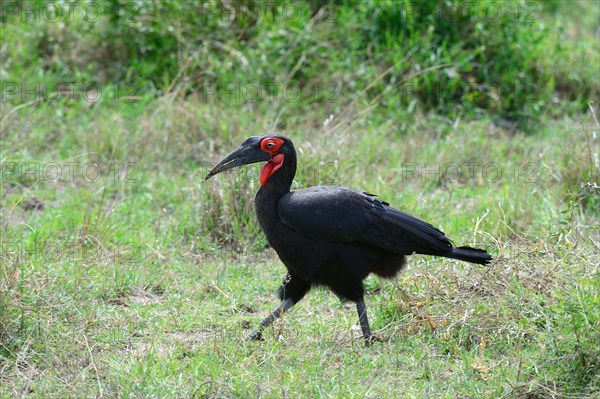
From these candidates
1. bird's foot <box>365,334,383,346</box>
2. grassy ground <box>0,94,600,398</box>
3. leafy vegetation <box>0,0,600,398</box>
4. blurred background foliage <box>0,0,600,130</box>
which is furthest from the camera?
blurred background foliage <box>0,0,600,130</box>

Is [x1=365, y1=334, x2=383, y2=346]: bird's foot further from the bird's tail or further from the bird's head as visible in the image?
the bird's head

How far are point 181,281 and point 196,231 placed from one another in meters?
0.60

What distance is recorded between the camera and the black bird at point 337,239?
439 centimetres

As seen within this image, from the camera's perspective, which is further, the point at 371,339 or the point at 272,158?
the point at 272,158

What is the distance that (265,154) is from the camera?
465 centimetres

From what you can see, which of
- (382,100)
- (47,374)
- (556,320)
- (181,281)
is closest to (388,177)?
(382,100)

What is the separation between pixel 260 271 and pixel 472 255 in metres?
1.46

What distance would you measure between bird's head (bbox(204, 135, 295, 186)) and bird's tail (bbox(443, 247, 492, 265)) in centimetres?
94

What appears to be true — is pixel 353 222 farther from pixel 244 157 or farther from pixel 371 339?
pixel 244 157

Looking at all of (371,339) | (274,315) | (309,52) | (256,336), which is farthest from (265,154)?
(309,52)

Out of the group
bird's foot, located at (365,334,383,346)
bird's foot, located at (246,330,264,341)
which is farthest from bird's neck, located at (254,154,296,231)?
bird's foot, located at (365,334,383,346)

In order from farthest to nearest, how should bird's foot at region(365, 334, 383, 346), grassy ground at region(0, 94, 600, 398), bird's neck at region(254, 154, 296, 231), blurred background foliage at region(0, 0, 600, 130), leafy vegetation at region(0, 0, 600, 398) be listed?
blurred background foliage at region(0, 0, 600, 130) < bird's neck at region(254, 154, 296, 231) < bird's foot at region(365, 334, 383, 346) < leafy vegetation at region(0, 0, 600, 398) < grassy ground at region(0, 94, 600, 398)

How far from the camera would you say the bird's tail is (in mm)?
4398

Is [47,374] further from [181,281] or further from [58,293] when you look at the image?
[181,281]
